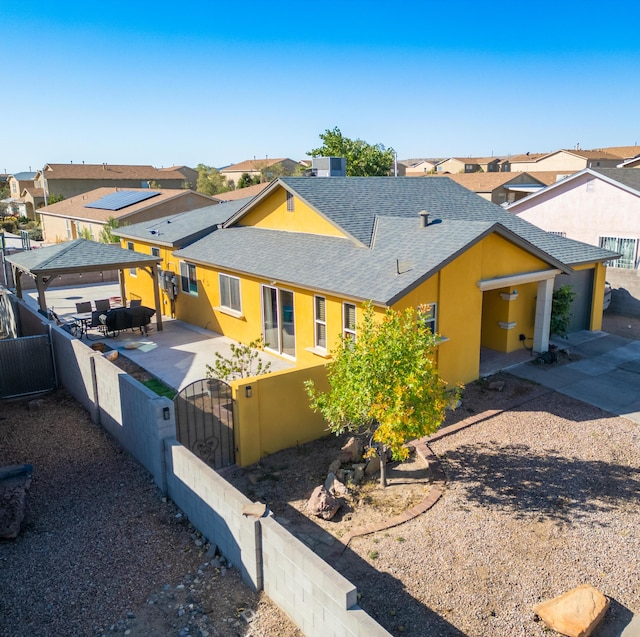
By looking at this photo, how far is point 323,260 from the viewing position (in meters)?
15.0

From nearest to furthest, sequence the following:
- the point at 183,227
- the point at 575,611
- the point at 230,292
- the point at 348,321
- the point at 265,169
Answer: the point at 575,611
the point at 348,321
the point at 230,292
the point at 183,227
the point at 265,169

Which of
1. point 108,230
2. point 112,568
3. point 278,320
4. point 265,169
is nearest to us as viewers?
point 112,568

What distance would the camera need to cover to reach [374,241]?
15000 millimetres

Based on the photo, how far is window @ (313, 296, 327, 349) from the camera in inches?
558

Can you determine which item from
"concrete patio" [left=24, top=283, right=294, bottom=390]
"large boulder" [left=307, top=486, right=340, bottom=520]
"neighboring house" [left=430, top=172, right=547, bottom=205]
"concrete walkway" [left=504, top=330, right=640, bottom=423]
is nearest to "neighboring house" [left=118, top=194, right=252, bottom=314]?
"concrete patio" [left=24, top=283, right=294, bottom=390]

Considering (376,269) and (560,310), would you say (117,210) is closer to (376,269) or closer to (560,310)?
(376,269)

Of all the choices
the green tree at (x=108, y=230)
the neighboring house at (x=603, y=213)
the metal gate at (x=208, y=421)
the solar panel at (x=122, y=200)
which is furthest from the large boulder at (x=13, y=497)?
the solar panel at (x=122, y=200)

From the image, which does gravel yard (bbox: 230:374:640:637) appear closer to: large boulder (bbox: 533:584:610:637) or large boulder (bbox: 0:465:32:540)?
large boulder (bbox: 533:584:610:637)

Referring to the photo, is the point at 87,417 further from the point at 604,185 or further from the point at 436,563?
the point at 604,185

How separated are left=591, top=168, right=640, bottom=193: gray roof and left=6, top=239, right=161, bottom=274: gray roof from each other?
19.7 m

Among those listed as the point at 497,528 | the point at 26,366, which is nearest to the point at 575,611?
the point at 497,528

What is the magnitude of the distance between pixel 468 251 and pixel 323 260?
3.80 m

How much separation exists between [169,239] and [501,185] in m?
38.5

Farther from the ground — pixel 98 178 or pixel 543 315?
pixel 98 178
